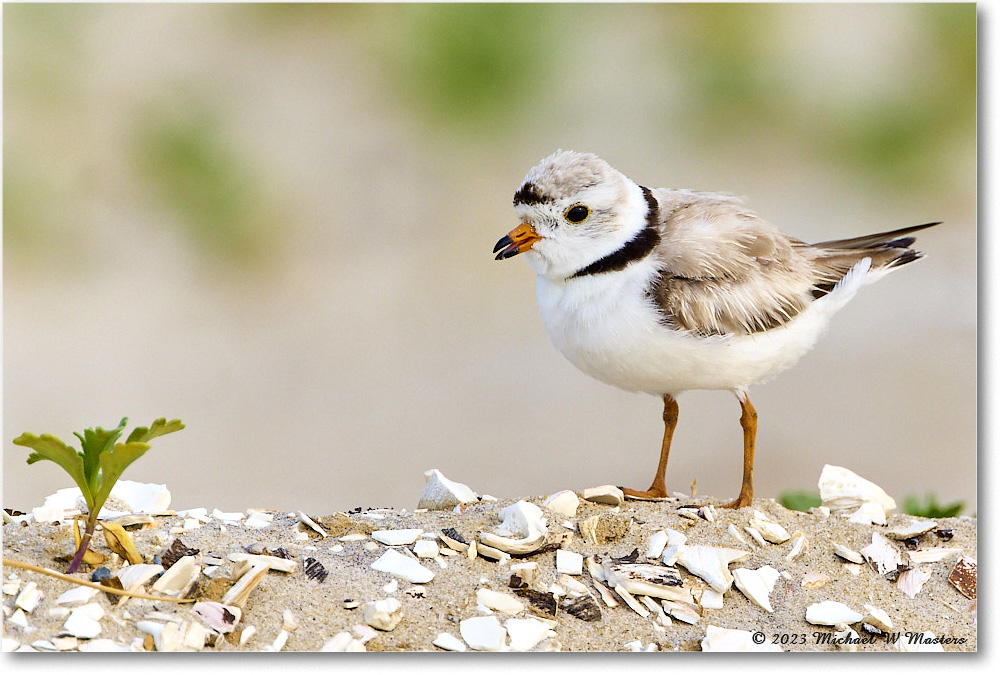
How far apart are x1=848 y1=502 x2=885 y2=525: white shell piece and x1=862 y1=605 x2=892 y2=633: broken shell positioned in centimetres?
39

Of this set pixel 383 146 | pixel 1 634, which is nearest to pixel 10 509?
pixel 1 634

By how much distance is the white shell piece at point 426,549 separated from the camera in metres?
2.49

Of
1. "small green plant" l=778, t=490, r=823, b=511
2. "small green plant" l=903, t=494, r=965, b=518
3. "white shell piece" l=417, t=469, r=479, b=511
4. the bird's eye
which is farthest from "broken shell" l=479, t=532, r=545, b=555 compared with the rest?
"small green plant" l=903, t=494, r=965, b=518

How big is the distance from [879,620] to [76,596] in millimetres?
1883

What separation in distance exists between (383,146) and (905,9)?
1835 mm

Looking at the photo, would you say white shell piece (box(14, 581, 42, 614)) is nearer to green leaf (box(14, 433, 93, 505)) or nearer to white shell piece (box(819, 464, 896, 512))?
green leaf (box(14, 433, 93, 505))

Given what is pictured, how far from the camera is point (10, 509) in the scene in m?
2.80

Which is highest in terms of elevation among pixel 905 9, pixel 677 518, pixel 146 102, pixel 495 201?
pixel 905 9

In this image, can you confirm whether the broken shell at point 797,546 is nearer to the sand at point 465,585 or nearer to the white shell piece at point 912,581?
the sand at point 465,585

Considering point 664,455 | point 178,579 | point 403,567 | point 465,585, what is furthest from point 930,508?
point 178,579

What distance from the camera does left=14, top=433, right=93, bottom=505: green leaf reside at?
2.17m

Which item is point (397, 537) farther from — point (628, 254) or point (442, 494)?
point (628, 254)

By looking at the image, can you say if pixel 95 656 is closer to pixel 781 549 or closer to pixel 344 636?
pixel 344 636

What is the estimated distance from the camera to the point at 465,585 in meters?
2.40
